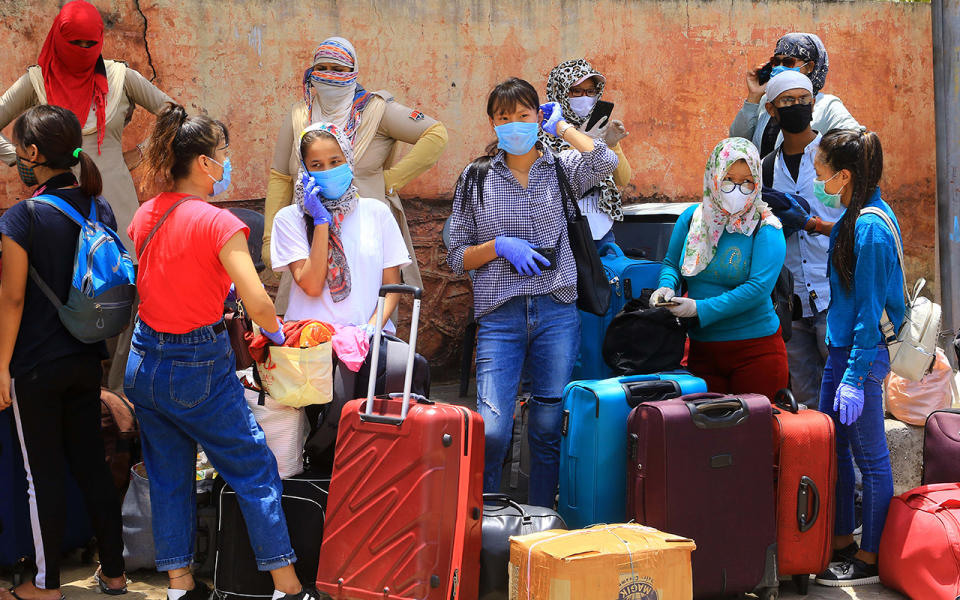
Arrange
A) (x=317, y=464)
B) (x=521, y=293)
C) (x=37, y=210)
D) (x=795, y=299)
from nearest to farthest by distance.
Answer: (x=37, y=210)
(x=317, y=464)
(x=521, y=293)
(x=795, y=299)

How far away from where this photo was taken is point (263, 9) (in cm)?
623

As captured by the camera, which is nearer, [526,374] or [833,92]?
[526,374]

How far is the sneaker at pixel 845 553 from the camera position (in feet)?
14.6

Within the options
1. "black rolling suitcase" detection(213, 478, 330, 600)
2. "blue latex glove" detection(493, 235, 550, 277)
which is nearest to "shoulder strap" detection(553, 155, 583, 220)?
"blue latex glove" detection(493, 235, 550, 277)

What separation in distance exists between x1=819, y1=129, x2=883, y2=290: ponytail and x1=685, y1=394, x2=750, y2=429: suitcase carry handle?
29.8 inches

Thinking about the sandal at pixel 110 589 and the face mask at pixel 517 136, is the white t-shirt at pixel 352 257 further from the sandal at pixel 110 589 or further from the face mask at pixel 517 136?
the sandal at pixel 110 589

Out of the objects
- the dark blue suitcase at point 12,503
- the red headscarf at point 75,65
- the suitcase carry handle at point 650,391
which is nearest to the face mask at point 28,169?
the dark blue suitcase at point 12,503

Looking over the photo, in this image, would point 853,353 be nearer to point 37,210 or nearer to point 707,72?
point 37,210

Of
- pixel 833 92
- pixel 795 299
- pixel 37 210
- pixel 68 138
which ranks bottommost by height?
pixel 795 299

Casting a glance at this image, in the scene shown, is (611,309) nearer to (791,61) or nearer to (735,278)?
(735,278)

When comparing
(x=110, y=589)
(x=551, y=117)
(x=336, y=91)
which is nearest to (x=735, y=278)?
(x=551, y=117)

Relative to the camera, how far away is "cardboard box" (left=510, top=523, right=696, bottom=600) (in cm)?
344

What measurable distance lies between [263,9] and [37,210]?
2874 mm

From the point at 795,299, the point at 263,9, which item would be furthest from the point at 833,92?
the point at 263,9
